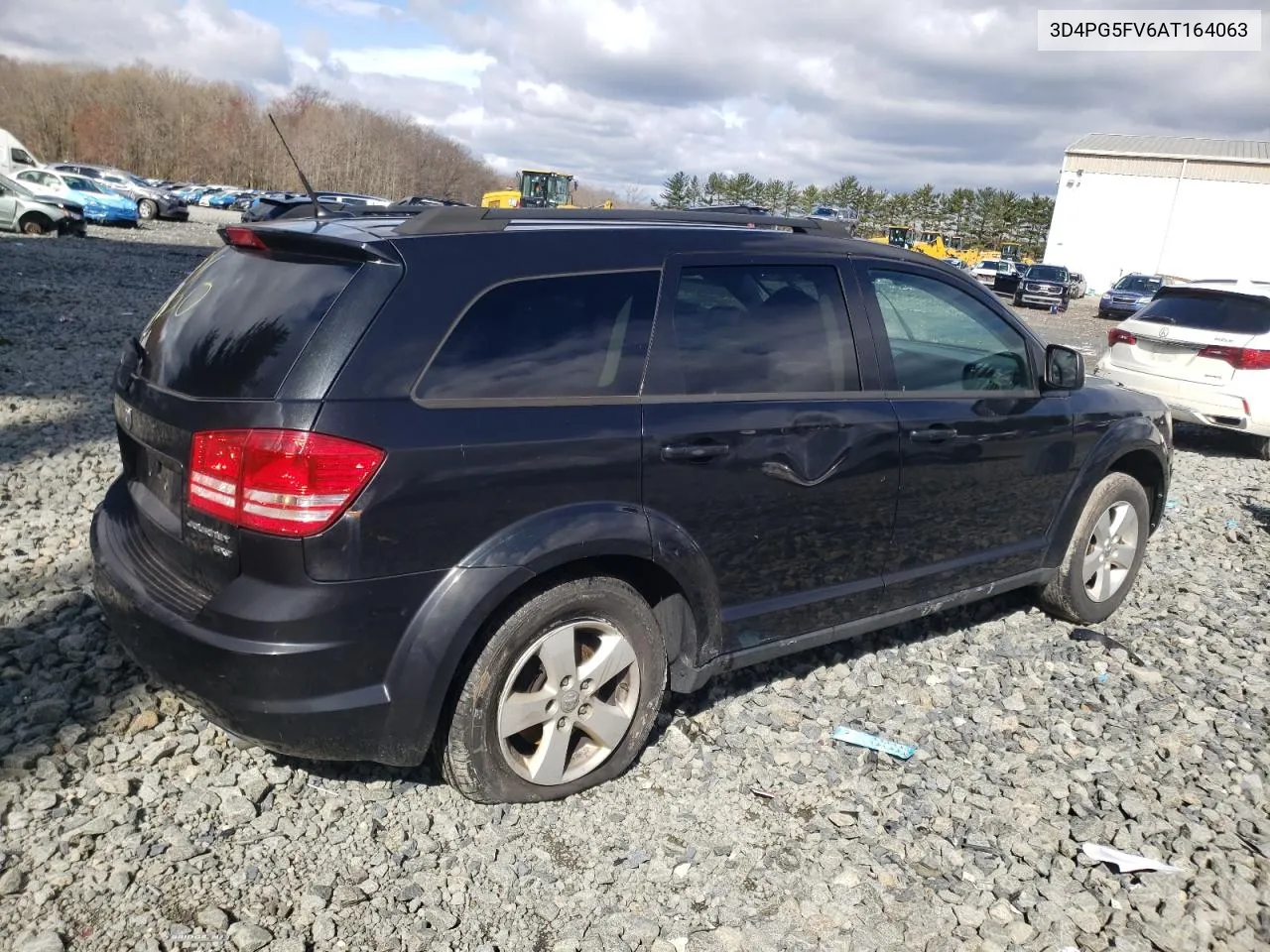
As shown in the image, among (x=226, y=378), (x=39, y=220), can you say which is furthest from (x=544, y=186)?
(x=226, y=378)

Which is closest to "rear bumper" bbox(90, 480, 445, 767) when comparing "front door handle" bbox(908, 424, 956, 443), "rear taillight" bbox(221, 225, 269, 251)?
"rear taillight" bbox(221, 225, 269, 251)

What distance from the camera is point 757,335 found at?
350 cm

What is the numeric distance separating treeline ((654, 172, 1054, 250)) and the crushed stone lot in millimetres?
71918

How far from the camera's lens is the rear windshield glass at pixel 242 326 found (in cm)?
273

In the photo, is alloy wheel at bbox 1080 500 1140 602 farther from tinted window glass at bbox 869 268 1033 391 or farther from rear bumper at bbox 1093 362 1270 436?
rear bumper at bbox 1093 362 1270 436

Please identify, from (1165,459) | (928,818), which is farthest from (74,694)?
(1165,459)

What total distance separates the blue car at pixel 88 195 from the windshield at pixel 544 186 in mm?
16043

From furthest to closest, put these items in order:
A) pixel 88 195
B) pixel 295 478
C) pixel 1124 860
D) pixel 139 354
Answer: pixel 88 195, pixel 139 354, pixel 1124 860, pixel 295 478

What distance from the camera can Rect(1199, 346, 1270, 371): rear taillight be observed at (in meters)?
9.29

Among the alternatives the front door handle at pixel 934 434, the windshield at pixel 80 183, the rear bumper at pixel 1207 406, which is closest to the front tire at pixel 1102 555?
the front door handle at pixel 934 434

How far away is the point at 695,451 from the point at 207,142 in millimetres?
110650

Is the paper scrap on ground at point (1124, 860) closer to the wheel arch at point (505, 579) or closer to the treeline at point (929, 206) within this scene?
the wheel arch at point (505, 579)

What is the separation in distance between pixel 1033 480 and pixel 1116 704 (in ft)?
3.36

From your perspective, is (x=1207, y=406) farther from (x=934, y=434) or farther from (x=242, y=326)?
(x=242, y=326)
